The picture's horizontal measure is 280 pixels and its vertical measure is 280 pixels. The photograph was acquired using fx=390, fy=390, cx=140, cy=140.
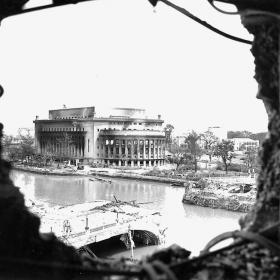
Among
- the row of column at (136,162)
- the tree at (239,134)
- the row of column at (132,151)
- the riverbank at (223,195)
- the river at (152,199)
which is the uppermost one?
the tree at (239,134)

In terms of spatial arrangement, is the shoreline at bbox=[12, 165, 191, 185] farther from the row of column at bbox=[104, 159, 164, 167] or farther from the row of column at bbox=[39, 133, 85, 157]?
the row of column at bbox=[39, 133, 85, 157]

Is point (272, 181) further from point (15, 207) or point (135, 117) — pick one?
point (135, 117)

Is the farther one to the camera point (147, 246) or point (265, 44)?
point (147, 246)

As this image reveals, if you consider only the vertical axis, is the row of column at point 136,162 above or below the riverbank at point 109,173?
above

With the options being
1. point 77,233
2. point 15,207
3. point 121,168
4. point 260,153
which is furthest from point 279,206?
point 121,168

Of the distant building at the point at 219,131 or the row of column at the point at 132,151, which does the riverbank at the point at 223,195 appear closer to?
the row of column at the point at 132,151

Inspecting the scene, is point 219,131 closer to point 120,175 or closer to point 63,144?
point 63,144

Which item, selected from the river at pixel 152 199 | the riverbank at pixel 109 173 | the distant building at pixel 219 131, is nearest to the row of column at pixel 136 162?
the riverbank at pixel 109 173
